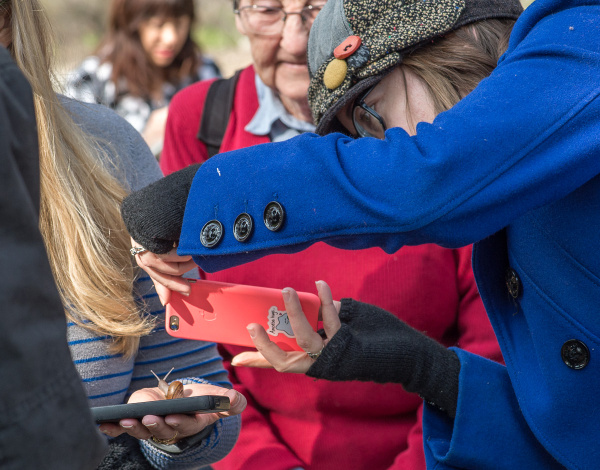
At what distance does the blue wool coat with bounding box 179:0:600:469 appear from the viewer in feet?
2.76

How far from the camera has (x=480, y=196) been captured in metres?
0.85

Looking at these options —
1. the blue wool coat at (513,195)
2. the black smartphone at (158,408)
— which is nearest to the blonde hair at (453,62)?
the blue wool coat at (513,195)

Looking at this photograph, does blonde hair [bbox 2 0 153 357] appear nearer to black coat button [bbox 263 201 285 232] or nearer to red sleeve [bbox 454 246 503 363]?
black coat button [bbox 263 201 285 232]

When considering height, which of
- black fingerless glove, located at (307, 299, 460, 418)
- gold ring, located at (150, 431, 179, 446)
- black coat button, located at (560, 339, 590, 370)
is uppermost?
black coat button, located at (560, 339, 590, 370)

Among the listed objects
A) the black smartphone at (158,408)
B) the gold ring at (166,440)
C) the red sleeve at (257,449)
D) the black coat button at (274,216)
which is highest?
the black coat button at (274,216)

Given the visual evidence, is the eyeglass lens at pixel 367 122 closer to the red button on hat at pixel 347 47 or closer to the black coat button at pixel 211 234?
the red button on hat at pixel 347 47

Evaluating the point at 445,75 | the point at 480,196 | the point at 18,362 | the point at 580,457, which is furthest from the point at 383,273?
the point at 18,362

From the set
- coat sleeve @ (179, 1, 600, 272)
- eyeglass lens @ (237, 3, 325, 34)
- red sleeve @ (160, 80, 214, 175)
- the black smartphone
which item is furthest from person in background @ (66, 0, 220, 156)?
coat sleeve @ (179, 1, 600, 272)

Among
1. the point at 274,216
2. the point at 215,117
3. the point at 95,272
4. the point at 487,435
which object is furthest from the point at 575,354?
the point at 215,117

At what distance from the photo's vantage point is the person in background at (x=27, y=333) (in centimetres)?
51

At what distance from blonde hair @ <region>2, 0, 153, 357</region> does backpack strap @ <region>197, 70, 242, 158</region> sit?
2.30ft

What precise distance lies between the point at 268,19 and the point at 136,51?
211cm

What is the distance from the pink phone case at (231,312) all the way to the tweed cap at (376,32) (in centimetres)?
39

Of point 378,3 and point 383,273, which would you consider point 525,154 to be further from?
point 383,273
